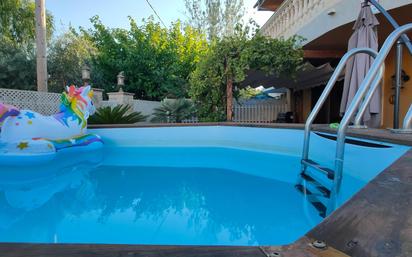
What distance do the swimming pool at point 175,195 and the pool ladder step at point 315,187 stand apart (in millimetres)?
110

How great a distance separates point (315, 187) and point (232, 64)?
530 centimetres

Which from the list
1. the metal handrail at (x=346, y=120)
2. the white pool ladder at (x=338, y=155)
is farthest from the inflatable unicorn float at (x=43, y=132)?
the metal handrail at (x=346, y=120)

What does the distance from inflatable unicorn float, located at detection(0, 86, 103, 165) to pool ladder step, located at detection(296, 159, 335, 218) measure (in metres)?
5.42

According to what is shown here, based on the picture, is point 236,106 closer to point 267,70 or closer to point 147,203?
point 267,70

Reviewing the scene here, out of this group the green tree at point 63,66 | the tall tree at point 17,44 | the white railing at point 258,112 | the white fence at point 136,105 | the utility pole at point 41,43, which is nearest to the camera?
the white fence at point 136,105

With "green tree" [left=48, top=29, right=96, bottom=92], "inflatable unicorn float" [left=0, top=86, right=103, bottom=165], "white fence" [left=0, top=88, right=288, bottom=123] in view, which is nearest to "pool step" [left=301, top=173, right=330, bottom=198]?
"inflatable unicorn float" [left=0, top=86, right=103, bottom=165]

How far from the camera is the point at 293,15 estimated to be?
943 centimetres

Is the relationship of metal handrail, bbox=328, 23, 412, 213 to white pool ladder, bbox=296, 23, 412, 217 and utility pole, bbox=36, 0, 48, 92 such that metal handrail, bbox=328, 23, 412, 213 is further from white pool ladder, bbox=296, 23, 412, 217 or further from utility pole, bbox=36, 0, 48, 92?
utility pole, bbox=36, 0, 48, 92

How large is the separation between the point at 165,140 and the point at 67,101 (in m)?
2.89

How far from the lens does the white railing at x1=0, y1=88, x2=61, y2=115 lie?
296 inches

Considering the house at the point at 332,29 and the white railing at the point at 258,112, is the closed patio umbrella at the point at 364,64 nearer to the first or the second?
the house at the point at 332,29

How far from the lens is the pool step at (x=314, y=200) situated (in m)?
3.00

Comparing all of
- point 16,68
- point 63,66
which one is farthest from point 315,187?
point 63,66

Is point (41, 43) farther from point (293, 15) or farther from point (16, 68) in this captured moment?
point (293, 15)
